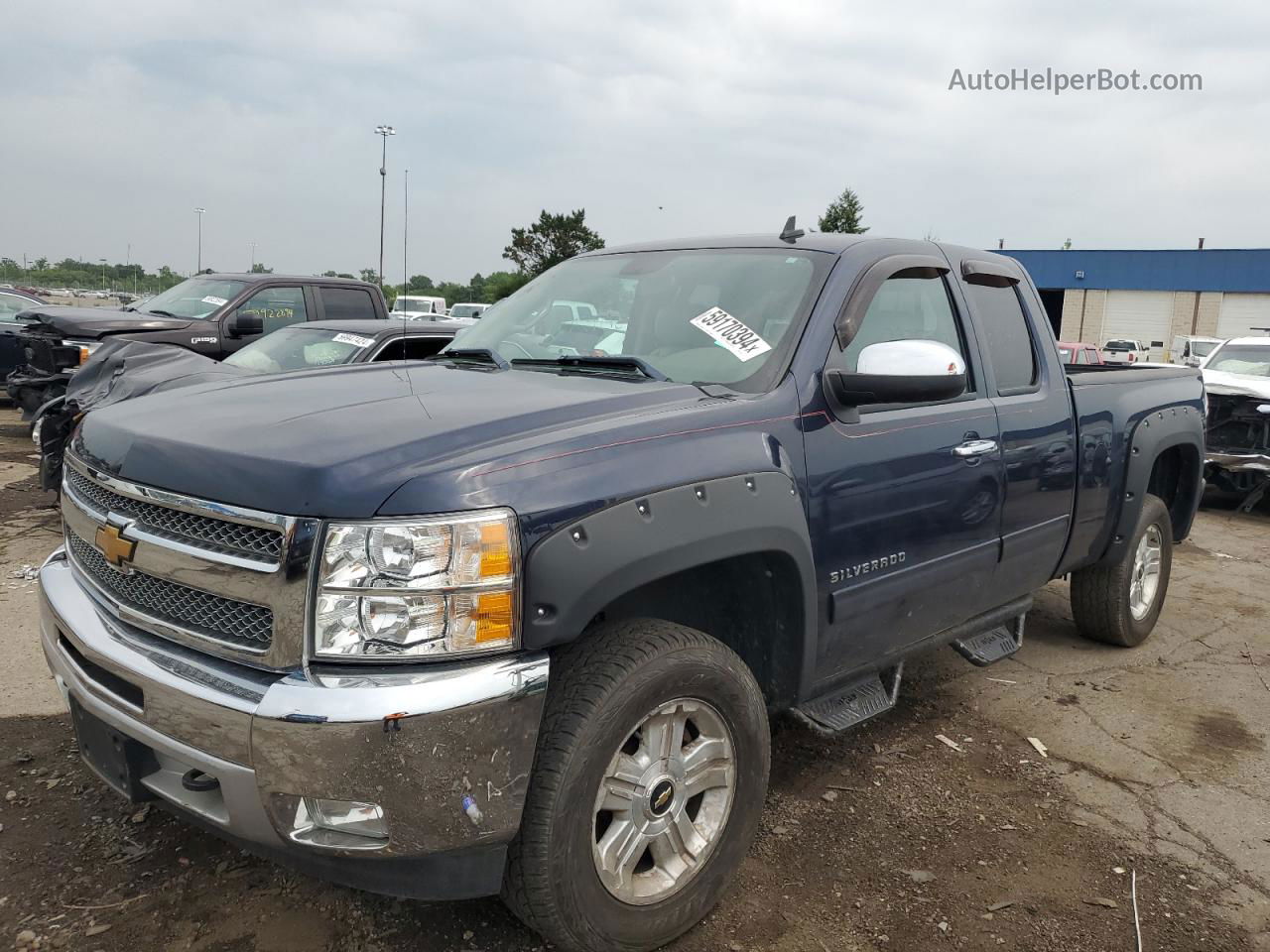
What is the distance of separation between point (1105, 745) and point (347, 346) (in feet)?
18.1

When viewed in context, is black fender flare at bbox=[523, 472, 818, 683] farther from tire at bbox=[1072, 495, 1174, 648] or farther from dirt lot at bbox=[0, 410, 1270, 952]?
tire at bbox=[1072, 495, 1174, 648]

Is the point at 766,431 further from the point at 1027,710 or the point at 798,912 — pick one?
the point at 1027,710

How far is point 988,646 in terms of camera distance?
13.0 feet

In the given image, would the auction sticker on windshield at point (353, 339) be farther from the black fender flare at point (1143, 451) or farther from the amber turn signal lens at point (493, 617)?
the amber turn signal lens at point (493, 617)

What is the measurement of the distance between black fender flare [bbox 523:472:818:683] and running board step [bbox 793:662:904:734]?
15.9 inches

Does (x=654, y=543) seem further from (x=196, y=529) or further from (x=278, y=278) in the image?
(x=278, y=278)

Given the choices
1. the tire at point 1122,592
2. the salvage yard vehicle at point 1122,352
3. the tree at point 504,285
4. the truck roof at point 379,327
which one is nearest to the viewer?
the tire at point 1122,592

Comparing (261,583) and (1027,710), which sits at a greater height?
(261,583)

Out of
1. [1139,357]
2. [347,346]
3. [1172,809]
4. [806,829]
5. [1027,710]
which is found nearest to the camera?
[806,829]

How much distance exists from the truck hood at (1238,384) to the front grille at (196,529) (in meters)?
8.86

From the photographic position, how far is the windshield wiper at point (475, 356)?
340 centimetres

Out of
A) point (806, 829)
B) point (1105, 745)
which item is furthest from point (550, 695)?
point (1105, 745)

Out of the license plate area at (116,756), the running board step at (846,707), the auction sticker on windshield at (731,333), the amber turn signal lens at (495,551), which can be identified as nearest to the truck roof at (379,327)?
the auction sticker on windshield at (731,333)

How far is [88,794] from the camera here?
125 inches
